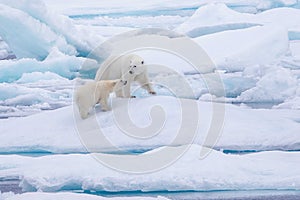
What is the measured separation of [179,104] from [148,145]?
0.24 meters

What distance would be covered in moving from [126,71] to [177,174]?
0.52 meters

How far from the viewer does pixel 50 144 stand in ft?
7.43

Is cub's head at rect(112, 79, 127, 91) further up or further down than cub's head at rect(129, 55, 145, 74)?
further down

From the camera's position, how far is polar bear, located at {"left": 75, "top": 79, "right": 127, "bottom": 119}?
7.70ft

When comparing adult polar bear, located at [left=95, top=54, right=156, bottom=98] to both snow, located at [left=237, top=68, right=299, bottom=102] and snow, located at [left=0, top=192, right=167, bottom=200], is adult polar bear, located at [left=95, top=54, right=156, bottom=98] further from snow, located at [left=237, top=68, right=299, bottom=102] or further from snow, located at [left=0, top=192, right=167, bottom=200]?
snow, located at [left=0, top=192, right=167, bottom=200]

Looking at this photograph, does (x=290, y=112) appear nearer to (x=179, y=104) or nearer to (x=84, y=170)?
(x=179, y=104)

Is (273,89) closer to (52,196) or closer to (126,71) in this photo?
(126,71)

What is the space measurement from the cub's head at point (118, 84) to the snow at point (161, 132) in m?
0.05

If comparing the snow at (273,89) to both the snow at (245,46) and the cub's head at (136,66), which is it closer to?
the snow at (245,46)

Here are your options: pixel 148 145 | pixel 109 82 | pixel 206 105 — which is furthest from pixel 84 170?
pixel 206 105

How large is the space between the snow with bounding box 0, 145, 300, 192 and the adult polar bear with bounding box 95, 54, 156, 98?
350mm

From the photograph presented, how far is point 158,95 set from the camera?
243cm

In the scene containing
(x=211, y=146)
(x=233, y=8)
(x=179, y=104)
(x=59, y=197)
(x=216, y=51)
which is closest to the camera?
(x=59, y=197)

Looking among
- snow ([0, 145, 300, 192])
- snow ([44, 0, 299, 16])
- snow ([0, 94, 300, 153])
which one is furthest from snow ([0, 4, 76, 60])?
snow ([0, 145, 300, 192])
